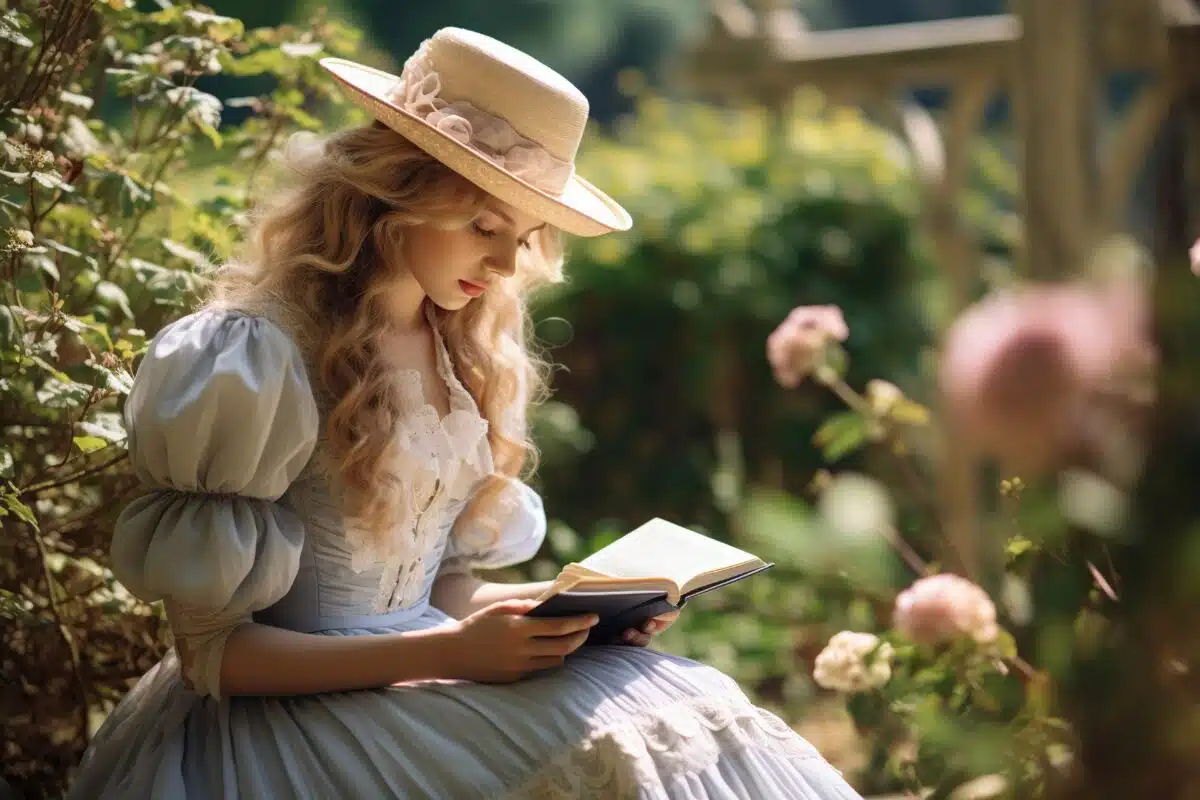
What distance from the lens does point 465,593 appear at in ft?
6.69

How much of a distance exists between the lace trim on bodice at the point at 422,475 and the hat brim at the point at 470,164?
0.28 metres

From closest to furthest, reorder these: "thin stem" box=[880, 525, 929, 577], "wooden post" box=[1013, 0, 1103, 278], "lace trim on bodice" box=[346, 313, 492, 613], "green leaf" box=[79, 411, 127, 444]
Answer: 1. "lace trim on bodice" box=[346, 313, 492, 613]
2. "green leaf" box=[79, 411, 127, 444]
3. "thin stem" box=[880, 525, 929, 577]
4. "wooden post" box=[1013, 0, 1103, 278]

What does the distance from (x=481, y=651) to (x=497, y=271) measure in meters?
0.49

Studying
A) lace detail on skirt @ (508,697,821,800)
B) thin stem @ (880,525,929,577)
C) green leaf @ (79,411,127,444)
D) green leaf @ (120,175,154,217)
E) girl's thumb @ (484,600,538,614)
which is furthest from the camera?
thin stem @ (880,525,929,577)

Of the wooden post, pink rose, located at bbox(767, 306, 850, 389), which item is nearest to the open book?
pink rose, located at bbox(767, 306, 850, 389)

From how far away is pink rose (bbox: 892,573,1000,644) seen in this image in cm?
179

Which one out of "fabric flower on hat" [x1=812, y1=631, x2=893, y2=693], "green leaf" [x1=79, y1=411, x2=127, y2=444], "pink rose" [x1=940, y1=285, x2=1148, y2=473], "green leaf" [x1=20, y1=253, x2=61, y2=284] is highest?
"pink rose" [x1=940, y1=285, x2=1148, y2=473]

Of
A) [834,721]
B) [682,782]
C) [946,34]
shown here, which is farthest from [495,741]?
[946,34]

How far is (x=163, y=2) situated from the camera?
6.88 ft

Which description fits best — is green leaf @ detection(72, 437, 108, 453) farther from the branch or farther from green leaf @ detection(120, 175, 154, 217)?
green leaf @ detection(120, 175, 154, 217)

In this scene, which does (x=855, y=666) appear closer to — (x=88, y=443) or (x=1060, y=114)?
(x=88, y=443)

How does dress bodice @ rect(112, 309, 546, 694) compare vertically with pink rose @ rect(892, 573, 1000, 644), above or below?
above

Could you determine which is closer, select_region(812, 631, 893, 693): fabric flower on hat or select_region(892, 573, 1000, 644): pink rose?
select_region(892, 573, 1000, 644): pink rose

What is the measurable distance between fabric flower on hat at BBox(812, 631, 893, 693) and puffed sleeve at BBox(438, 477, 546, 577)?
0.52 metres
